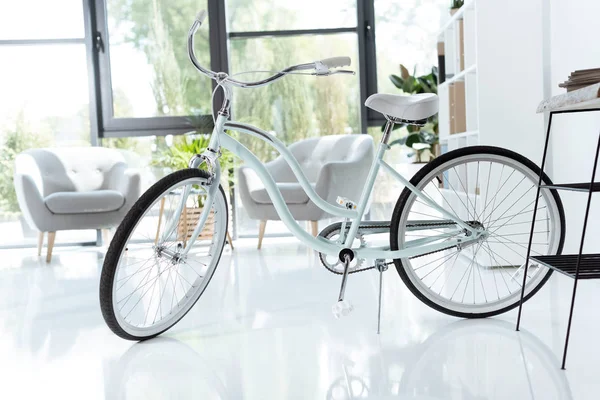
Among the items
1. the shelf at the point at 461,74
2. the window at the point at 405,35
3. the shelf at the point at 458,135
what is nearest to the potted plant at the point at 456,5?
the shelf at the point at 461,74

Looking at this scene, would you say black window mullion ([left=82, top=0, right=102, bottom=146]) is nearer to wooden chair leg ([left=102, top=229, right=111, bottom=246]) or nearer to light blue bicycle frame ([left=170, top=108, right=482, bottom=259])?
wooden chair leg ([left=102, top=229, right=111, bottom=246])

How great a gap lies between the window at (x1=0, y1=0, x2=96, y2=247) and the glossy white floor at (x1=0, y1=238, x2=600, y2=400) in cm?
258

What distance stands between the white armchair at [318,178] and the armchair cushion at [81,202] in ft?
2.96

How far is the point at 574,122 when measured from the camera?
3.04m

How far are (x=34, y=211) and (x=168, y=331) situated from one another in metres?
2.36

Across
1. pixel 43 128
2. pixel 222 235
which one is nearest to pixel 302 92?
pixel 43 128

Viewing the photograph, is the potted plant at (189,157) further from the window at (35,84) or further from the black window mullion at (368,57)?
the black window mullion at (368,57)

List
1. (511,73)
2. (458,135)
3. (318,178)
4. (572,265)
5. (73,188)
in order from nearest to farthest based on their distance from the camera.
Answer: (572,265), (511,73), (458,135), (318,178), (73,188)

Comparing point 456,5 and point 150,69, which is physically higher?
point 456,5

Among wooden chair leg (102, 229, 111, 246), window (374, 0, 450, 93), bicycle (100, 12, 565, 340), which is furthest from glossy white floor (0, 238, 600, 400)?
window (374, 0, 450, 93)

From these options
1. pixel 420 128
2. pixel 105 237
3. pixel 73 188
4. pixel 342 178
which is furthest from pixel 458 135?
pixel 105 237

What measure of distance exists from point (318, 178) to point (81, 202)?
5.24 ft

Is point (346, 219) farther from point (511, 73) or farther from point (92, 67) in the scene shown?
point (92, 67)

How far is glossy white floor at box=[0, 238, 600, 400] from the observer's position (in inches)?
66.5
